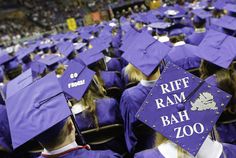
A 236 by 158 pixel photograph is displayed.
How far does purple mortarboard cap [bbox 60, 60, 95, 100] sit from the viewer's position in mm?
3796

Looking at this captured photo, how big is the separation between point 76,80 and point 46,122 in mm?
2146

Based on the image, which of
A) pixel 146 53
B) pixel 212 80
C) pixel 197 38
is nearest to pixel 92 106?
pixel 146 53

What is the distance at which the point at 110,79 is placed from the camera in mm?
5004

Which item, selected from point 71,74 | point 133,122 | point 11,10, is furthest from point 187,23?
point 11,10

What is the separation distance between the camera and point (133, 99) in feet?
11.4

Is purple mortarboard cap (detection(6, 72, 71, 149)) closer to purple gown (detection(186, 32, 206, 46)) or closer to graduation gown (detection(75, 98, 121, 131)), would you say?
graduation gown (detection(75, 98, 121, 131))

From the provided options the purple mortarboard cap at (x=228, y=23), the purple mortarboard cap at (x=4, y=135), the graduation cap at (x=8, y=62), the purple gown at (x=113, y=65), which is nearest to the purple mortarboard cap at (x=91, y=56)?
the purple gown at (x=113, y=65)

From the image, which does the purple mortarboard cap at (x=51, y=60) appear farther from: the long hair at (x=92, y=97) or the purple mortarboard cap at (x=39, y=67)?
the long hair at (x=92, y=97)

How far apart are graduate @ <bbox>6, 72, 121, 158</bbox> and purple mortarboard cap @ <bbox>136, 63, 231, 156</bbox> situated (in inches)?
16.6

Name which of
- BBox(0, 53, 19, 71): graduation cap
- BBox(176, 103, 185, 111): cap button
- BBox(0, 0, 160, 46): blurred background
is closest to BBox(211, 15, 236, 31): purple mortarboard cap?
BBox(176, 103, 185, 111): cap button

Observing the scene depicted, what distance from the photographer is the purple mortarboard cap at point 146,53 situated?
364 cm

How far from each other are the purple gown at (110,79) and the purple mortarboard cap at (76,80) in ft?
2.28

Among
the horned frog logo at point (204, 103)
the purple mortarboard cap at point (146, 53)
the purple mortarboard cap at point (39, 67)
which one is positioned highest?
the horned frog logo at point (204, 103)

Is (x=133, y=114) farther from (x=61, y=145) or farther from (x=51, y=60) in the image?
(x=51, y=60)
